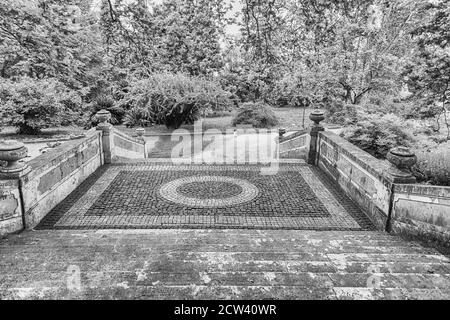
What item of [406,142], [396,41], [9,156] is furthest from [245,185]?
[396,41]

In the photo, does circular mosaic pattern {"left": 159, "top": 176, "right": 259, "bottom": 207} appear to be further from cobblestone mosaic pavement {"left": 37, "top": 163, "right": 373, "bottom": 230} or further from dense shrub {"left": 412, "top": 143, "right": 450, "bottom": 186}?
dense shrub {"left": 412, "top": 143, "right": 450, "bottom": 186}

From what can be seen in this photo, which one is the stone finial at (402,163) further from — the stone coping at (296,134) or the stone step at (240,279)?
the stone coping at (296,134)

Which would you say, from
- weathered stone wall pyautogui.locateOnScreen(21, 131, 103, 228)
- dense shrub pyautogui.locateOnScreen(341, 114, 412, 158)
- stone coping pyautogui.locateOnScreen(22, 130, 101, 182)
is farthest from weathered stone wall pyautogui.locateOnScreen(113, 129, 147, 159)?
dense shrub pyautogui.locateOnScreen(341, 114, 412, 158)

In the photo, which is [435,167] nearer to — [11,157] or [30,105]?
[11,157]

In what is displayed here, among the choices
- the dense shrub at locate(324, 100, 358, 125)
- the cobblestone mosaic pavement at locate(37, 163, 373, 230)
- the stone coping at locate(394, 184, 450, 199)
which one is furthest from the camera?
the dense shrub at locate(324, 100, 358, 125)

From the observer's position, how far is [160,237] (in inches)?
200

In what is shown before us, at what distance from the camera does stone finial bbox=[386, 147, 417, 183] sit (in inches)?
207

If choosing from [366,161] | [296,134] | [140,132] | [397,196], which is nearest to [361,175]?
[366,161]

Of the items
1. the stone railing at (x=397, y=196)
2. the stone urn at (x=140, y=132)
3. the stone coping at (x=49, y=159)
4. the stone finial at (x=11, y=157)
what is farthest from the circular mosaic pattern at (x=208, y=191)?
the stone urn at (x=140, y=132)

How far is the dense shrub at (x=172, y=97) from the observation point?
19.5 m

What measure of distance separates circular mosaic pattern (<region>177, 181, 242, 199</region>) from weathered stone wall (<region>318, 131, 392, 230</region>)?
249 centimetres

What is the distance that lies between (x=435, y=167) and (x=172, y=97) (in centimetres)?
1408

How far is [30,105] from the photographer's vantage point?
57.7 feet
